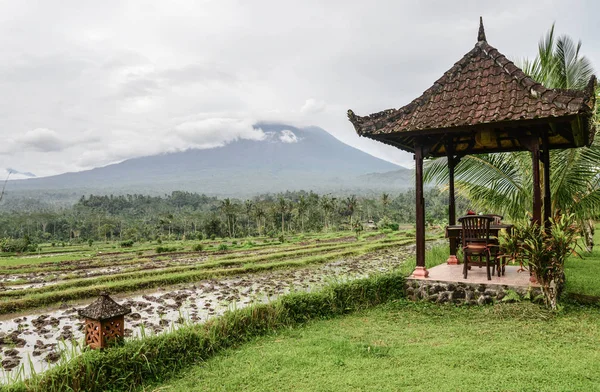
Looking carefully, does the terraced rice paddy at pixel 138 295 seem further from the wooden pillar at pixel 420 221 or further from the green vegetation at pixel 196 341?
the wooden pillar at pixel 420 221

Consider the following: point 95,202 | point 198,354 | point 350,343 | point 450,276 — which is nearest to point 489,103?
point 450,276

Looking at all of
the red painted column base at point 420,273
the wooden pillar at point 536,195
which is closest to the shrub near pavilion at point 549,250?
the wooden pillar at point 536,195

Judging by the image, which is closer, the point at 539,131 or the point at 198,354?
the point at 198,354

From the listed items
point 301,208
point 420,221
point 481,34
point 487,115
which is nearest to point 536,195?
point 487,115

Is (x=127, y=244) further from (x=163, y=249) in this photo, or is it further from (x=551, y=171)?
(x=551, y=171)

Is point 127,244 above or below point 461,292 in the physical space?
below

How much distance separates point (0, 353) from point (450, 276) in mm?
6269

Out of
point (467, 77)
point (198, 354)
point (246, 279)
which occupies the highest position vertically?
point (467, 77)

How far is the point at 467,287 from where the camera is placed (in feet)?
18.6

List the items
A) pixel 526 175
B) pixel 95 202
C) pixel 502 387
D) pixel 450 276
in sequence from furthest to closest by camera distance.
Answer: pixel 95 202, pixel 526 175, pixel 450 276, pixel 502 387

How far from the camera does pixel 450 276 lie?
6164 mm

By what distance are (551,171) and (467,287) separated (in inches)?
155

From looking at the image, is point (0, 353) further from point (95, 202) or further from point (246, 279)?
point (95, 202)

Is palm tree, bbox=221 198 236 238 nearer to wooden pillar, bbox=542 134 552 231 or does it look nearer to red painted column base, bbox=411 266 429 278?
red painted column base, bbox=411 266 429 278
